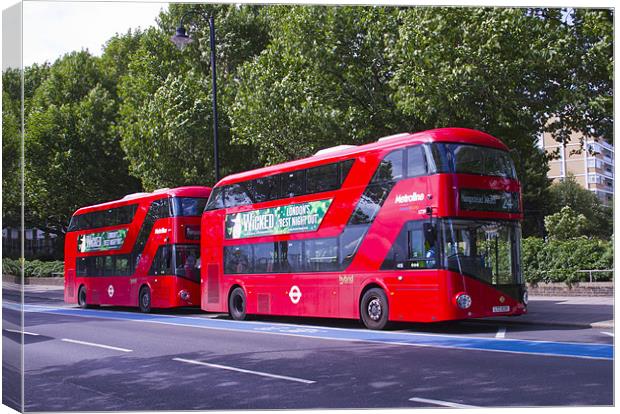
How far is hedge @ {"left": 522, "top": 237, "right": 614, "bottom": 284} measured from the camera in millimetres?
22000

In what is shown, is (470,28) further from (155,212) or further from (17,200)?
(17,200)

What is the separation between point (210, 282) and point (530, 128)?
31.9ft

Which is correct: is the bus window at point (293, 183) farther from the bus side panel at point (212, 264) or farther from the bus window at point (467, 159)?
the bus window at point (467, 159)

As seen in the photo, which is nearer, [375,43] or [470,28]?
[470,28]

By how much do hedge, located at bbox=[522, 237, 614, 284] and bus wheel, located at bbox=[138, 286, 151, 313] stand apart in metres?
11.3

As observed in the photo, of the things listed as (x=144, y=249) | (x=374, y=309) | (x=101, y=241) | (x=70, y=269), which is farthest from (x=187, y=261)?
(x=374, y=309)

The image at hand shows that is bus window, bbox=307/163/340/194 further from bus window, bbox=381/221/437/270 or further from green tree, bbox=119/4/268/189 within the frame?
green tree, bbox=119/4/268/189

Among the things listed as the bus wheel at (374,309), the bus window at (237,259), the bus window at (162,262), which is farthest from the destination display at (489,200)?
the bus window at (162,262)

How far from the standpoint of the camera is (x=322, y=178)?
16.6m

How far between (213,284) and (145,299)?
3.61m

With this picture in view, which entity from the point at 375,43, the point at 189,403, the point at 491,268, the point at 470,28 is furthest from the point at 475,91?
the point at 189,403

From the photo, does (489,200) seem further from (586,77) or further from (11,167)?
(11,167)

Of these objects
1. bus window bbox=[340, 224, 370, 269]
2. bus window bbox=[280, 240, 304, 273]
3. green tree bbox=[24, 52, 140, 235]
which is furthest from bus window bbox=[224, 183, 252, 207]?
green tree bbox=[24, 52, 140, 235]

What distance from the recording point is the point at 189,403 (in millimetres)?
7855
